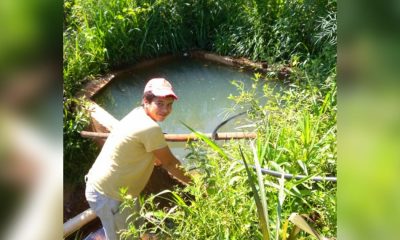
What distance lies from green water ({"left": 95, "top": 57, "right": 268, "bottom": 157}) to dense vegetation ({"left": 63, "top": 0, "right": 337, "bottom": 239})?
0.90 feet

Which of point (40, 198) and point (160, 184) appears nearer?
point (40, 198)

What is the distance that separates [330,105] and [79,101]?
231 cm

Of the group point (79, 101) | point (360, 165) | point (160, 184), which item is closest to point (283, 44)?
point (79, 101)

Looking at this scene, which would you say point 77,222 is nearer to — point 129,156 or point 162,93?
point 129,156

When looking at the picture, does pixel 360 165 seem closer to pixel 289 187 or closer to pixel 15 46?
pixel 15 46

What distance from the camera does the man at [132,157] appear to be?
256 cm

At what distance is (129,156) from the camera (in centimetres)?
261

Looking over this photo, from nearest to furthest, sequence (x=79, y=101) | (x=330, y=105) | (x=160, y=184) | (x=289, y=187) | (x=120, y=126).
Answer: (x=289, y=187) → (x=120, y=126) → (x=330, y=105) → (x=160, y=184) → (x=79, y=101)

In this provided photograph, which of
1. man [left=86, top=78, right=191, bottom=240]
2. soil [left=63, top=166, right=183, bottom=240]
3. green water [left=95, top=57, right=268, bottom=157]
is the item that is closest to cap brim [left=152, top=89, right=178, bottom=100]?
man [left=86, top=78, right=191, bottom=240]

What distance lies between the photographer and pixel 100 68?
21.0ft

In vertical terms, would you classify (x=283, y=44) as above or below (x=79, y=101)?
above

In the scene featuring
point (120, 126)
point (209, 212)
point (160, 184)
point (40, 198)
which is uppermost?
point (40, 198)

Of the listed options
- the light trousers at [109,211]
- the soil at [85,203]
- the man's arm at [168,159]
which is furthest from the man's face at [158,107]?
the soil at [85,203]

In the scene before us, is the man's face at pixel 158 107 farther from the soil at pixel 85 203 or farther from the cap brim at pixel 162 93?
the soil at pixel 85 203
